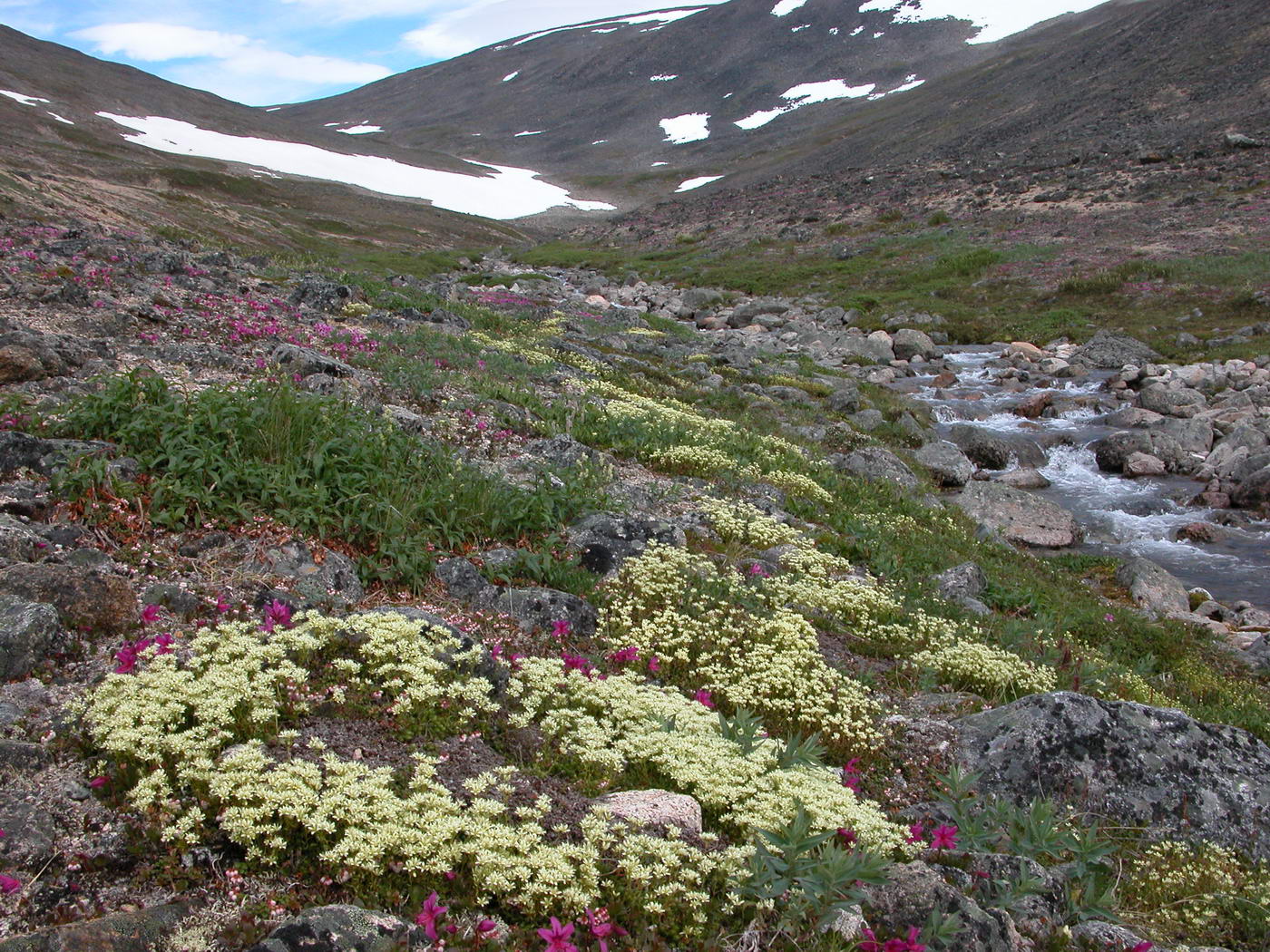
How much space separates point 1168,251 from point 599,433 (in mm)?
38021

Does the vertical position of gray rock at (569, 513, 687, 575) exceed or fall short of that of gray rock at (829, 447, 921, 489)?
it exceeds it

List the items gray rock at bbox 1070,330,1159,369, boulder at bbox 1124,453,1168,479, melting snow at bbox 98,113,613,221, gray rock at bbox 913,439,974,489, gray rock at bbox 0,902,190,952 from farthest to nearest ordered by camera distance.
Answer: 1. melting snow at bbox 98,113,613,221
2. gray rock at bbox 1070,330,1159,369
3. boulder at bbox 1124,453,1168,479
4. gray rock at bbox 913,439,974,489
5. gray rock at bbox 0,902,190,952

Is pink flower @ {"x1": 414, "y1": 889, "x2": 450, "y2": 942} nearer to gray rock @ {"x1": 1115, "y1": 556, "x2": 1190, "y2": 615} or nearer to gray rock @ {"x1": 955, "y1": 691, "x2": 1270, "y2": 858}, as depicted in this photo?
gray rock @ {"x1": 955, "y1": 691, "x2": 1270, "y2": 858}

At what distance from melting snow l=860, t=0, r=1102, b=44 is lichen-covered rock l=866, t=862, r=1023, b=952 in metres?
179

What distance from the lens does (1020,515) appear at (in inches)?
622

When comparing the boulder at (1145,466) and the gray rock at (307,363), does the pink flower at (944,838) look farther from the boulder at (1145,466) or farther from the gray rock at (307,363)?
the boulder at (1145,466)

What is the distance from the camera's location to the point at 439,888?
393cm

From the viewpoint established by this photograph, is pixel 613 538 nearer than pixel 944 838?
No

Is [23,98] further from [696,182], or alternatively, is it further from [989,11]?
[989,11]

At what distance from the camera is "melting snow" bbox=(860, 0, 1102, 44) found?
522 feet

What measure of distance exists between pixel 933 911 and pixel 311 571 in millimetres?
4983

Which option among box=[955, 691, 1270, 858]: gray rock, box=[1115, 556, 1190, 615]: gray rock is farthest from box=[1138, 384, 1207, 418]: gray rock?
box=[955, 691, 1270, 858]: gray rock

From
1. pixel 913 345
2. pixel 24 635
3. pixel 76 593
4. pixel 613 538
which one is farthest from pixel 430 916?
pixel 913 345

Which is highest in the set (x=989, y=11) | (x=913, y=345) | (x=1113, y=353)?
(x=989, y=11)
